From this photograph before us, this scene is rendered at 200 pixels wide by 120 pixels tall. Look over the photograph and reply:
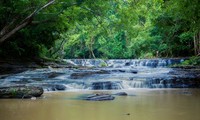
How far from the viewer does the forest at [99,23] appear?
11.2 m

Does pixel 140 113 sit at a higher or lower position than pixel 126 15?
lower

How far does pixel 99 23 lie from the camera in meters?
12.5

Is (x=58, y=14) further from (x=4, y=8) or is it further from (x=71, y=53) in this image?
(x=71, y=53)

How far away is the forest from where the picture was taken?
11.2 m

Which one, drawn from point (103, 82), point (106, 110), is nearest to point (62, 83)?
point (103, 82)

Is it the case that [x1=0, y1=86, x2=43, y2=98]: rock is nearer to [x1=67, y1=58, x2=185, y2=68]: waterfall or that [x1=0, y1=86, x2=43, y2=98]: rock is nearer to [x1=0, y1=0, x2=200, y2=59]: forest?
[x1=0, y1=0, x2=200, y2=59]: forest

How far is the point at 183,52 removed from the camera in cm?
3472

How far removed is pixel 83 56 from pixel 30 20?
127 feet

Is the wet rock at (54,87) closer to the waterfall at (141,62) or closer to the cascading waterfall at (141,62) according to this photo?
the waterfall at (141,62)

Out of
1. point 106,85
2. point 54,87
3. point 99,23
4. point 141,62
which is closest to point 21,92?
point 54,87

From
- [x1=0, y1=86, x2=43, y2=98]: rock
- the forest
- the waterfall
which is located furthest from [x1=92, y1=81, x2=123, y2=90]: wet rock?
the waterfall

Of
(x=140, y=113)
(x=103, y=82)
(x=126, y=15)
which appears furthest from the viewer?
(x=103, y=82)

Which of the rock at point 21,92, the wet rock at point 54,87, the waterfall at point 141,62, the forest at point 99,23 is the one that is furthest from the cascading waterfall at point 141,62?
the rock at point 21,92

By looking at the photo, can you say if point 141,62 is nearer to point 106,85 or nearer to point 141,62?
point 141,62
